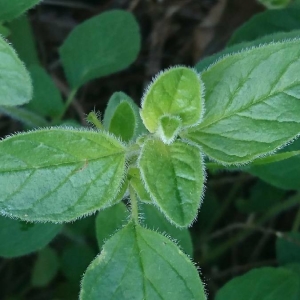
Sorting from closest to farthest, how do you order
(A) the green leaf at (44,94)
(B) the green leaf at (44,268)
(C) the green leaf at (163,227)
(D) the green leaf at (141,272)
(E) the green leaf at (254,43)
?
1. (D) the green leaf at (141,272)
2. (E) the green leaf at (254,43)
3. (C) the green leaf at (163,227)
4. (A) the green leaf at (44,94)
5. (B) the green leaf at (44,268)

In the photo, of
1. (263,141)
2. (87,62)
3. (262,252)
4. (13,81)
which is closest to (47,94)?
(87,62)

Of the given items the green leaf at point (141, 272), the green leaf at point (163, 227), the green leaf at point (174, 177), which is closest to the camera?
the green leaf at point (174, 177)

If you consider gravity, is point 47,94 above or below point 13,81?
below

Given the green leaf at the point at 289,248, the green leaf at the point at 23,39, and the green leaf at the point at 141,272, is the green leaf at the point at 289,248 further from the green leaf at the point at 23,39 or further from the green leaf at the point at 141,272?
the green leaf at the point at 23,39

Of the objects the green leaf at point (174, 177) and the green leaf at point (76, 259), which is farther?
the green leaf at point (76, 259)

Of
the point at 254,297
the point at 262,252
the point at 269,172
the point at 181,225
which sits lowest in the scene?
the point at 262,252

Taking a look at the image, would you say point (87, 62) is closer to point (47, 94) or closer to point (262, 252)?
point (47, 94)

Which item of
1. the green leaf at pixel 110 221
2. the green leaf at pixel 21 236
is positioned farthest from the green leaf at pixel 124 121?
the green leaf at pixel 21 236

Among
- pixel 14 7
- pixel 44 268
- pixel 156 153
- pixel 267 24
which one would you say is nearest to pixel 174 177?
pixel 156 153
